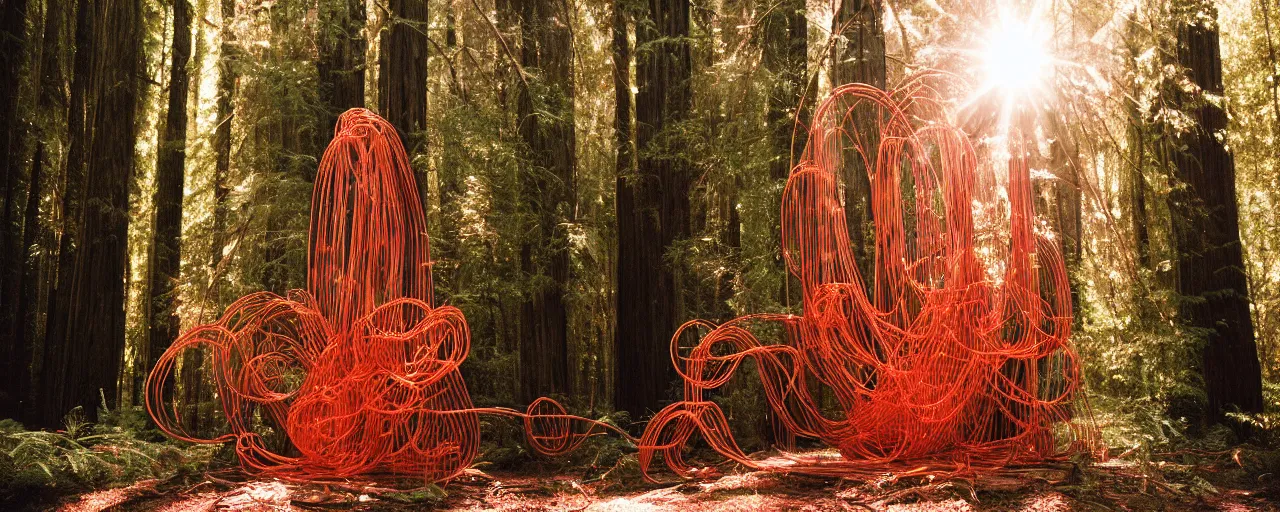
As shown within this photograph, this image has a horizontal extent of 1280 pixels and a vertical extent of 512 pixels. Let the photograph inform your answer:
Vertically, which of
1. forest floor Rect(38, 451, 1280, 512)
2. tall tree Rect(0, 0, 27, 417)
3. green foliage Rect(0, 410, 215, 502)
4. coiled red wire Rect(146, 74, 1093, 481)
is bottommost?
forest floor Rect(38, 451, 1280, 512)

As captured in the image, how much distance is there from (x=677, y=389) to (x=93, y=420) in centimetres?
409

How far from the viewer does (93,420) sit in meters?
5.94

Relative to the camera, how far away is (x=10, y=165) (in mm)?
6699

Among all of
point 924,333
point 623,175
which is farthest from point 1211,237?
point 623,175

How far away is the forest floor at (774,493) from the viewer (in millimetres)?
4203

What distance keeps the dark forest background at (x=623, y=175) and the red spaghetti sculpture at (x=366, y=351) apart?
0.85 m

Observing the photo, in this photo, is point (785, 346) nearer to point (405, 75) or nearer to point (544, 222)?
point (544, 222)

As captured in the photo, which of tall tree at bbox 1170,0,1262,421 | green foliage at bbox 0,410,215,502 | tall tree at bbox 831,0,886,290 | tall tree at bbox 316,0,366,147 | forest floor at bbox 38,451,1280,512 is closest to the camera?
forest floor at bbox 38,451,1280,512

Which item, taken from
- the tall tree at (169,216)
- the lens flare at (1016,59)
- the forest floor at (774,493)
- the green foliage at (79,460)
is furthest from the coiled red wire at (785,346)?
the tall tree at (169,216)

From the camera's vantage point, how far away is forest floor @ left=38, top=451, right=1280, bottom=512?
4.20 meters

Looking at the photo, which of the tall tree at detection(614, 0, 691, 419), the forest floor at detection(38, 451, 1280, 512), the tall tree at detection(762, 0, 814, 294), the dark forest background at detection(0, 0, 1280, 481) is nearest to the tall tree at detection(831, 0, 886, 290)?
the dark forest background at detection(0, 0, 1280, 481)

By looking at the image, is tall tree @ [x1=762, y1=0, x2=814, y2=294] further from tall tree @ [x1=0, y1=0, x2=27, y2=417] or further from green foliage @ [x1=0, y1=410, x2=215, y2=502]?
tall tree @ [x1=0, y1=0, x2=27, y2=417]

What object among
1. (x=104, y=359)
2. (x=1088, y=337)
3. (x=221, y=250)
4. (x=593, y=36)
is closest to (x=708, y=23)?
(x=593, y=36)

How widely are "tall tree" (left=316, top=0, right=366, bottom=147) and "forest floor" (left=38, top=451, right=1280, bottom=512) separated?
2311 mm
